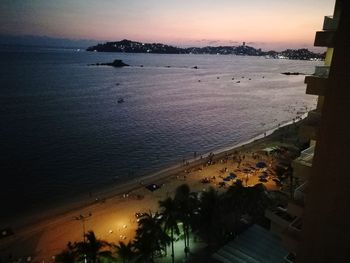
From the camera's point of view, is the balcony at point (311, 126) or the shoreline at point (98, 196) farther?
the shoreline at point (98, 196)

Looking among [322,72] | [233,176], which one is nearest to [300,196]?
[322,72]

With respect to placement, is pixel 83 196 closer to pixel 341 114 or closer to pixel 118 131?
pixel 118 131

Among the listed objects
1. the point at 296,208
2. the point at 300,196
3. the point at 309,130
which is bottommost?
the point at 296,208

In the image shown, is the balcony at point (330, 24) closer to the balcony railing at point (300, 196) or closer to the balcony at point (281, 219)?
the balcony railing at point (300, 196)

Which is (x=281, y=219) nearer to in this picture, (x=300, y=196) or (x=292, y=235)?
(x=292, y=235)

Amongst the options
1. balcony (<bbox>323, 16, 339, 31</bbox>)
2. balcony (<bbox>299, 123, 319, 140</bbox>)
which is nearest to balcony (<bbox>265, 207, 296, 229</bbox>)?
balcony (<bbox>299, 123, 319, 140</bbox>)

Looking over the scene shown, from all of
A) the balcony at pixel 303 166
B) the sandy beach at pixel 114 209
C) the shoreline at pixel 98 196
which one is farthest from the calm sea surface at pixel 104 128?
the balcony at pixel 303 166

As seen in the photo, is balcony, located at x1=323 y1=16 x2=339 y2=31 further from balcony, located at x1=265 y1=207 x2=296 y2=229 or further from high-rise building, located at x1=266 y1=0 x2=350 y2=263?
balcony, located at x1=265 y1=207 x2=296 y2=229
